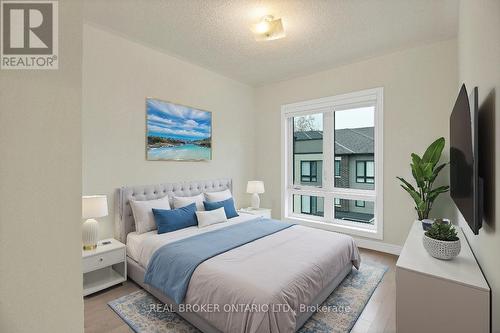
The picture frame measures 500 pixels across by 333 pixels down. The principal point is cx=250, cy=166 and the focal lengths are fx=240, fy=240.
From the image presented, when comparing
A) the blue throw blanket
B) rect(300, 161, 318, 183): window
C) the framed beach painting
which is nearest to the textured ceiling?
the framed beach painting

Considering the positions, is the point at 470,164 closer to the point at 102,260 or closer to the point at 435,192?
the point at 435,192

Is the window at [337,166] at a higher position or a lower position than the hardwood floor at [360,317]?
higher

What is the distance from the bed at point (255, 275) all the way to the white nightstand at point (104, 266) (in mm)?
115

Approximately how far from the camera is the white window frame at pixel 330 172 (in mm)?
3590

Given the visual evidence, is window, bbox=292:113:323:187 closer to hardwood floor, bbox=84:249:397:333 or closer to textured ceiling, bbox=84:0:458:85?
textured ceiling, bbox=84:0:458:85

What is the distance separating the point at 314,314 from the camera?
211 centimetres

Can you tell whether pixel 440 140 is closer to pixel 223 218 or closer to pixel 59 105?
pixel 223 218

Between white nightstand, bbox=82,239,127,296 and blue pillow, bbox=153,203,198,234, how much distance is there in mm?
455

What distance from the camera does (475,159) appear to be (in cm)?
125

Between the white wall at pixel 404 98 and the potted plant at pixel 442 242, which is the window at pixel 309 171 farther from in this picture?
the potted plant at pixel 442 242

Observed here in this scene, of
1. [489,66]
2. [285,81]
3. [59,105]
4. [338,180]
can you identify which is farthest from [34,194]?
[285,81]

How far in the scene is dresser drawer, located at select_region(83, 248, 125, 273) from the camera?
2.38m

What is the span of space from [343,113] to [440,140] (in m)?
1.45

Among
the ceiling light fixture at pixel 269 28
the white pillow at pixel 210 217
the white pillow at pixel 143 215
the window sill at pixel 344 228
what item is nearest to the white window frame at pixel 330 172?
the window sill at pixel 344 228
